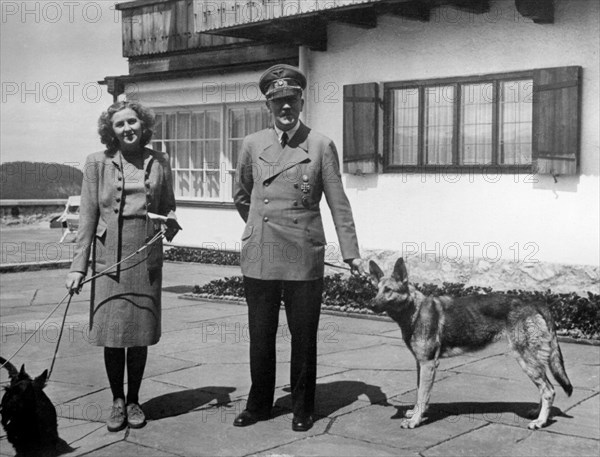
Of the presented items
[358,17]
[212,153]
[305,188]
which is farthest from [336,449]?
[212,153]

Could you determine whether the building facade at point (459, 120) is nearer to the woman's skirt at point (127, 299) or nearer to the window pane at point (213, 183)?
the window pane at point (213, 183)

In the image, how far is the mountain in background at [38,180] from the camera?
30297 mm

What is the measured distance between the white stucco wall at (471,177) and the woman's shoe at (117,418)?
24.1ft

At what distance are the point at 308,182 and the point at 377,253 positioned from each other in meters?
7.60

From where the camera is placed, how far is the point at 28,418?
505 centimetres

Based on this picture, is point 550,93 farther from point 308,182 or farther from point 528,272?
point 308,182

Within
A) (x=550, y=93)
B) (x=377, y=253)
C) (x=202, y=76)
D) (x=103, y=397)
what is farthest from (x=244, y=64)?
(x=103, y=397)

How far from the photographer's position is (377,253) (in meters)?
13.3

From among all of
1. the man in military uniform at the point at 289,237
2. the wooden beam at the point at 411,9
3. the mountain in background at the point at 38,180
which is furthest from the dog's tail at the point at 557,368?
the mountain in background at the point at 38,180

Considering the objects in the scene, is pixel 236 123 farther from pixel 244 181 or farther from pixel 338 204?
pixel 338 204

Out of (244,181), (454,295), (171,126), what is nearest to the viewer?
(244,181)

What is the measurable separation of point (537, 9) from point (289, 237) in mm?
6861

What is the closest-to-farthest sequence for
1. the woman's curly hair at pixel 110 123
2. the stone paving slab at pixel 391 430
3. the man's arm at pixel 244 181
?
the stone paving slab at pixel 391 430 → the woman's curly hair at pixel 110 123 → the man's arm at pixel 244 181

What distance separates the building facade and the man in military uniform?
6.31 meters
